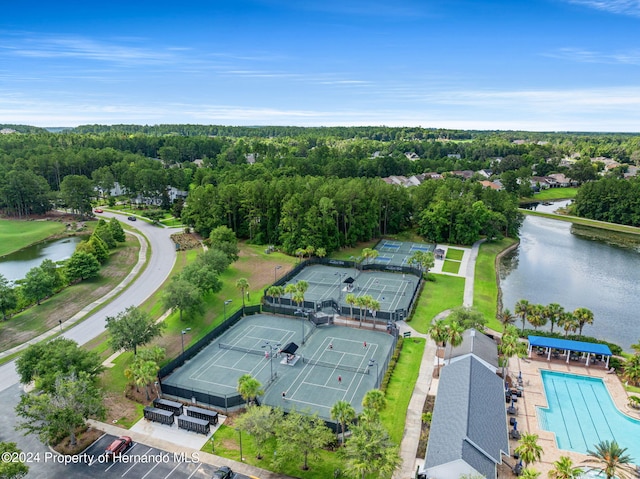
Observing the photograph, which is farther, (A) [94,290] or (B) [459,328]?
(A) [94,290]

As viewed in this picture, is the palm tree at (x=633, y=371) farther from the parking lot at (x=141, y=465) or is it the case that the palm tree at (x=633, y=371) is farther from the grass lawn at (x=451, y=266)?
the parking lot at (x=141, y=465)

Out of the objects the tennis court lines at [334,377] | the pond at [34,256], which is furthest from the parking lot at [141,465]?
the pond at [34,256]

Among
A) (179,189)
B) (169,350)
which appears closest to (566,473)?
(169,350)

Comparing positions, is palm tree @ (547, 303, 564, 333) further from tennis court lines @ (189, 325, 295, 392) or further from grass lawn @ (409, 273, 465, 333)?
tennis court lines @ (189, 325, 295, 392)

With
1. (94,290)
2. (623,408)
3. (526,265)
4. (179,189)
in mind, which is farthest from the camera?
(179,189)

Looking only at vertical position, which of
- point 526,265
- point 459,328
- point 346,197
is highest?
point 346,197

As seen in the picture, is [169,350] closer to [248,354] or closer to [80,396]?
[248,354]

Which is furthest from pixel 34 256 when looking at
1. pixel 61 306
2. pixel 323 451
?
pixel 323 451
